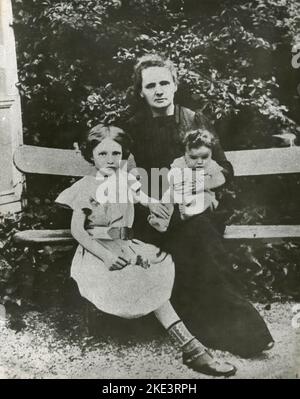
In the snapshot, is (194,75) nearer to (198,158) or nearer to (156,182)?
(198,158)

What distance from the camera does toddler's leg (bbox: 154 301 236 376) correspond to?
2799 mm

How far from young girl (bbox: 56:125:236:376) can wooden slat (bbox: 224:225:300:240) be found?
36 centimetres

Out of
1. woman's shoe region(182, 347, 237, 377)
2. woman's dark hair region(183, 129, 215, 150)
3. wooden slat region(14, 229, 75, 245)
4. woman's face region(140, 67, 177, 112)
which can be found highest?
woman's face region(140, 67, 177, 112)

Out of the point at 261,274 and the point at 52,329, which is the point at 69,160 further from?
the point at 261,274

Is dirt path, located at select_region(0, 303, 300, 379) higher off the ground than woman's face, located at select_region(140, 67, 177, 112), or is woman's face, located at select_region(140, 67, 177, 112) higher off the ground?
woman's face, located at select_region(140, 67, 177, 112)

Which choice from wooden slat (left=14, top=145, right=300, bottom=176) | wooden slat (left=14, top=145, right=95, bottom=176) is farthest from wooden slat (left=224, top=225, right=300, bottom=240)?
wooden slat (left=14, top=145, right=95, bottom=176)

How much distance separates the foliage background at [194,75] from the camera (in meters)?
2.79

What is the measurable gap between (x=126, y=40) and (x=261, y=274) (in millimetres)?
1432

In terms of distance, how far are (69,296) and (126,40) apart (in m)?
1.40

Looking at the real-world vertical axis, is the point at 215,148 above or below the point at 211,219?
above

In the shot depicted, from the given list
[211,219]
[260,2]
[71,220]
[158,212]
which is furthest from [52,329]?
[260,2]

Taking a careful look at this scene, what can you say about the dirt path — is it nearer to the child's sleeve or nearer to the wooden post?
the child's sleeve
